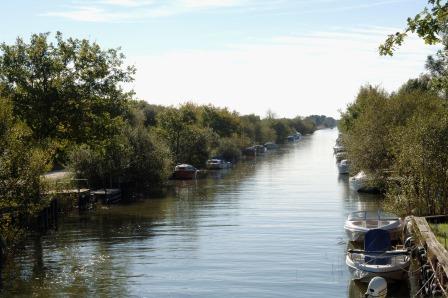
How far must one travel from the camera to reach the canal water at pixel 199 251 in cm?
2538

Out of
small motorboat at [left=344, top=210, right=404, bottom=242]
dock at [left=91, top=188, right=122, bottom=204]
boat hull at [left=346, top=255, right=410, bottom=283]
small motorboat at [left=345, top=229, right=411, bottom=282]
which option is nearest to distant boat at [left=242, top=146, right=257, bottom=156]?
dock at [left=91, top=188, right=122, bottom=204]

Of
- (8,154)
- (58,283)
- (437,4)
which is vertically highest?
(437,4)

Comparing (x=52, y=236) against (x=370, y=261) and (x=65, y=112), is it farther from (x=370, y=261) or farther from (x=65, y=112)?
(x=370, y=261)

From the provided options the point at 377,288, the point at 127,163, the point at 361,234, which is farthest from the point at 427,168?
the point at 127,163

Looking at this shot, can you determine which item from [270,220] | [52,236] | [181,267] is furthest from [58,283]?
[270,220]

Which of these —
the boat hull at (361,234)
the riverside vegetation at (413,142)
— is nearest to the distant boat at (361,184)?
the riverside vegetation at (413,142)

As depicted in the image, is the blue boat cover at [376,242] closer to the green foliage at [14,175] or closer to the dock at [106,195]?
the green foliage at [14,175]

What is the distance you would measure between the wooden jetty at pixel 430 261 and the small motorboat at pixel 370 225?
2362 millimetres

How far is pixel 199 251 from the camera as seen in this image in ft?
107

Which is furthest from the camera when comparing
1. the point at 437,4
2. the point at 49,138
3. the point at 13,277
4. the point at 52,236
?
the point at 49,138

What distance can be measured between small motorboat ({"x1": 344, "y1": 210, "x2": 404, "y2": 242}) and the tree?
22859 mm

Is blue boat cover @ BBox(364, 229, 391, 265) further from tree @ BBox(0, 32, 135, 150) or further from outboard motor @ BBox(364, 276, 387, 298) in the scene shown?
tree @ BBox(0, 32, 135, 150)

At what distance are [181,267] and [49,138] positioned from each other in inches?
846

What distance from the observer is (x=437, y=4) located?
44.1 feet
